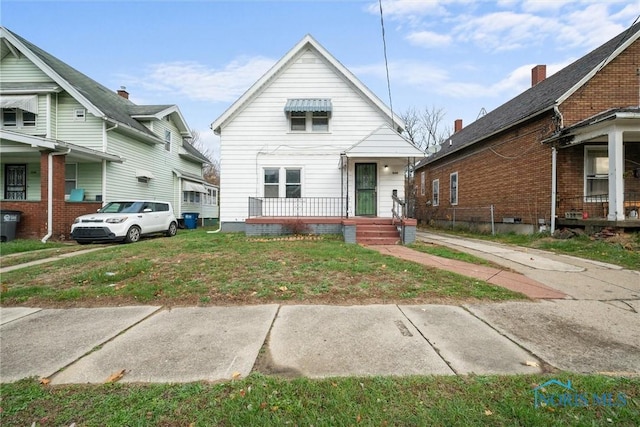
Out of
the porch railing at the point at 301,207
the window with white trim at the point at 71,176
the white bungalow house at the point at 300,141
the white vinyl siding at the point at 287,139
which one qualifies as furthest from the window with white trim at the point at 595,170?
the window with white trim at the point at 71,176

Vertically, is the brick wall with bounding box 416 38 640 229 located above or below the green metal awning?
below

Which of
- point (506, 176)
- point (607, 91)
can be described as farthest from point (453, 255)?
point (607, 91)

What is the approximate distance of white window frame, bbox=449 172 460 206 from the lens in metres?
17.0

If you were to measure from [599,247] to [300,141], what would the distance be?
1061cm

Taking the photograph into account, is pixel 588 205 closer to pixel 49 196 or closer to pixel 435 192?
pixel 435 192

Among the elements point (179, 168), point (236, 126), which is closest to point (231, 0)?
point (236, 126)

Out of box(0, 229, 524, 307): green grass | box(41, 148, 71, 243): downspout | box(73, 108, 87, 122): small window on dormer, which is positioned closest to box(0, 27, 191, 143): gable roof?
box(73, 108, 87, 122): small window on dormer

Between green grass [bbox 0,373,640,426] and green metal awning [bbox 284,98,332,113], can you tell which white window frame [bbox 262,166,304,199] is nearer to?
green metal awning [bbox 284,98,332,113]

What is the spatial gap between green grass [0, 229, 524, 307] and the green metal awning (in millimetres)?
6901

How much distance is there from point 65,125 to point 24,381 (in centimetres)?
1559

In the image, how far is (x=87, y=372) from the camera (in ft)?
7.61

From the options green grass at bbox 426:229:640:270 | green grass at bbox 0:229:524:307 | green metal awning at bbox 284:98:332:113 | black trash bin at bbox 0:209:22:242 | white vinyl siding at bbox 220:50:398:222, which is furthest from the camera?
white vinyl siding at bbox 220:50:398:222

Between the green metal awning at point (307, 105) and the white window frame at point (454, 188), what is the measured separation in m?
9.86

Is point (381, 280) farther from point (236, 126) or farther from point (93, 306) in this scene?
point (236, 126)
